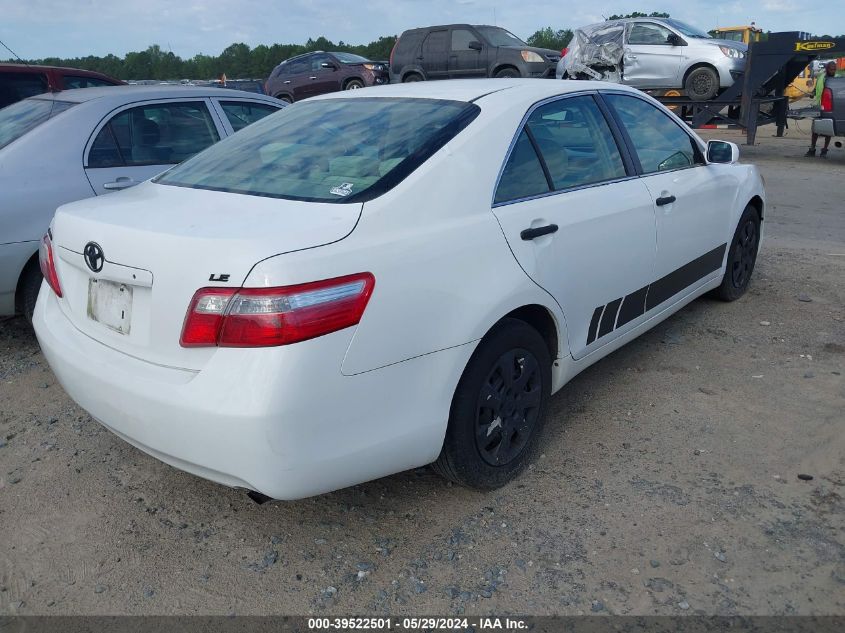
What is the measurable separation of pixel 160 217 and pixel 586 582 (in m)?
1.90

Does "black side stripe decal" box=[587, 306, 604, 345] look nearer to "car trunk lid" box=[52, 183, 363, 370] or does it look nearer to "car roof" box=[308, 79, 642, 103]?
"car roof" box=[308, 79, 642, 103]

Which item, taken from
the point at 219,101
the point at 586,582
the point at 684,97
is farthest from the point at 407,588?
the point at 684,97

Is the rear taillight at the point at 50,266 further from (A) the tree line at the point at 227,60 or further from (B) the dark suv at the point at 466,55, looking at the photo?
(A) the tree line at the point at 227,60

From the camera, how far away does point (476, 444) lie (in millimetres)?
2896

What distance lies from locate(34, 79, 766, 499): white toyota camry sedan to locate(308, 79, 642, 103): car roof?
0.02m

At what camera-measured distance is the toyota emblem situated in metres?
2.61

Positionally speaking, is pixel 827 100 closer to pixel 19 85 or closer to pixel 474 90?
pixel 474 90

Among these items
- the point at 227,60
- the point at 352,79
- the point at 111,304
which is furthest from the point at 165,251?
the point at 227,60

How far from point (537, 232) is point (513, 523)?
113 centimetres

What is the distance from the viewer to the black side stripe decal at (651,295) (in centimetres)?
355

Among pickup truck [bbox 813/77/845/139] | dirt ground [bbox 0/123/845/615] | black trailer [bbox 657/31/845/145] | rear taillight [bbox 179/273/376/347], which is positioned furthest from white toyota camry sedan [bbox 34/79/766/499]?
pickup truck [bbox 813/77/845/139]

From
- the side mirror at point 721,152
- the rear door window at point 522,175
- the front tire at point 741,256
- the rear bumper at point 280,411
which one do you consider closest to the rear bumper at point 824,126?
the front tire at point 741,256

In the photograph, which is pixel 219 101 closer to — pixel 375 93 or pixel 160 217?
pixel 375 93

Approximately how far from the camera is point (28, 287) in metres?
4.57
